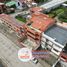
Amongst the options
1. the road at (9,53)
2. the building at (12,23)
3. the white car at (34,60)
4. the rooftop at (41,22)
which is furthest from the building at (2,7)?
the white car at (34,60)

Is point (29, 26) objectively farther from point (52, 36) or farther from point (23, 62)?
point (23, 62)

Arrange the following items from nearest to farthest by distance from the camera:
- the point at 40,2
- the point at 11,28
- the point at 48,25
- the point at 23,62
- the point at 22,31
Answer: the point at 23,62 → the point at 48,25 → the point at 22,31 → the point at 11,28 → the point at 40,2

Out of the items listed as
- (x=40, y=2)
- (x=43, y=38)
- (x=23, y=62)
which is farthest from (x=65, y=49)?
(x=40, y=2)

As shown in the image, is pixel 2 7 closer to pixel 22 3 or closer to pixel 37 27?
pixel 22 3

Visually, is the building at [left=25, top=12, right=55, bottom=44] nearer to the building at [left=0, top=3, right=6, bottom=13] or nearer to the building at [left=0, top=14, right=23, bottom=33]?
the building at [left=0, top=14, right=23, bottom=33]

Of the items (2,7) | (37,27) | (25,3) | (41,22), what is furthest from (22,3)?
(37,27)

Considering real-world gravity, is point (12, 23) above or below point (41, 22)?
below

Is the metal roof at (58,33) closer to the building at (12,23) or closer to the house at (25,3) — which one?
the building at (12,23)
